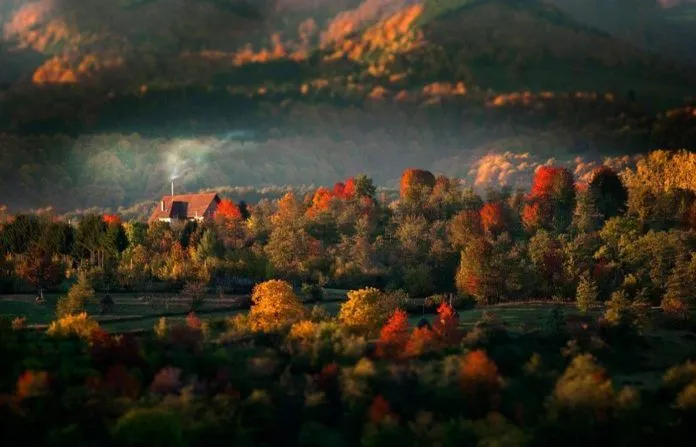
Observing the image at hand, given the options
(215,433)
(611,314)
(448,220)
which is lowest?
(215,433)

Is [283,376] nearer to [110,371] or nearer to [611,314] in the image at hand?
[110,371]

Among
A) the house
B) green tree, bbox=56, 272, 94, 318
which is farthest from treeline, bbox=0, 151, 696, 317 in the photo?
green tree, bbox=56, 272, 94, 318

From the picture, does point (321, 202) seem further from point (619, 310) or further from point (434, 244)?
point (619, 310)

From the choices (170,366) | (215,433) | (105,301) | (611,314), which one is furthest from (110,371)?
(611,314)

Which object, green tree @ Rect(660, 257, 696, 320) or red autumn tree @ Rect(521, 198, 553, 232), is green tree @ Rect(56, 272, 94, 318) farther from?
red autumn tree @ Rect(521, 198, 553, 232)

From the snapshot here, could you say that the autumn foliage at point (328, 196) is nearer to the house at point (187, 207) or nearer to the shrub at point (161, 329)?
the house at point (187, 207)
